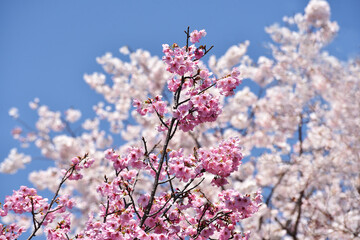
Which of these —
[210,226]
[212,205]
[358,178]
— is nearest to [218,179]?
[212,205]

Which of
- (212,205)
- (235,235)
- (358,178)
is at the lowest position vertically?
(235,235)

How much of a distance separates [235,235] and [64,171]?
2.25 meters

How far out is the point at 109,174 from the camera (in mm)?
11227

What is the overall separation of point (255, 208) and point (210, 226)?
0.54 meters

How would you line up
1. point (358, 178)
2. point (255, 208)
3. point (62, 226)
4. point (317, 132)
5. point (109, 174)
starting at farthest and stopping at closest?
point (109, 174) → point (317, 132) → point (358, 178) → point (62, 226) → point (255, 208)

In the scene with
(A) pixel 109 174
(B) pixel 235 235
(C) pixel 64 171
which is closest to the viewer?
(B) pixel 235 235

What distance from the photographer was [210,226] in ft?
10.9

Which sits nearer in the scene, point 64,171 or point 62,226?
point 62,226

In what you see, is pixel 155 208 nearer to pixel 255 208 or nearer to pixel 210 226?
pixel 210 226

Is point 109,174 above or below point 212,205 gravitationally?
above

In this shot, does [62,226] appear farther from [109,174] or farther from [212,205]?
[109,174]

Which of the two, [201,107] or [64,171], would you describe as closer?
[201,107]

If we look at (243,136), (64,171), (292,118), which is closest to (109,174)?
(243,136)

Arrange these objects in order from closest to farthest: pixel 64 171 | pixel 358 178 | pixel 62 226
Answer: pixel 62 226 → pixel 64 171 → pixel 358 178
